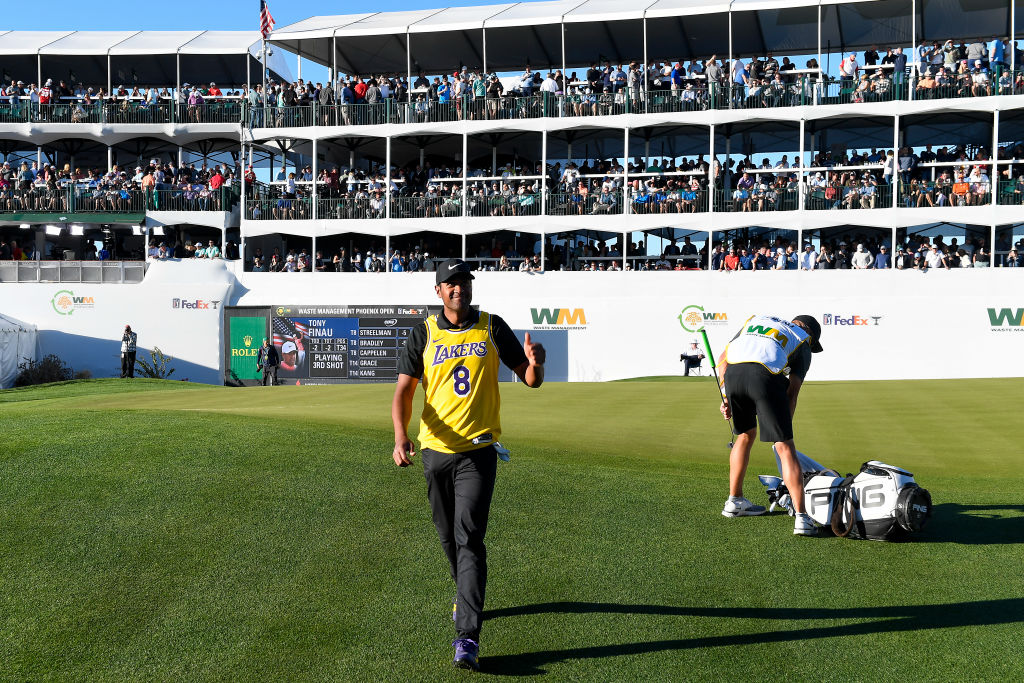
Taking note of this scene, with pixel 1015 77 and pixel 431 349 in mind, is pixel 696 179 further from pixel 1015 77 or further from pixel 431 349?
pixel 431 349

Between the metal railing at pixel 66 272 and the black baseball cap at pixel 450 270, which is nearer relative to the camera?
the black baseball cap at pixel 450 270

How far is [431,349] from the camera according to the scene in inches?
224

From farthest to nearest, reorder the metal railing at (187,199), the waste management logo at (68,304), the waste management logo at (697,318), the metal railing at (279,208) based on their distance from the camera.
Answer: the metal railing at (187,199) < the metal railing at (279,208) < the waste management logo at (68,304) < the waste management logo at (697,318)

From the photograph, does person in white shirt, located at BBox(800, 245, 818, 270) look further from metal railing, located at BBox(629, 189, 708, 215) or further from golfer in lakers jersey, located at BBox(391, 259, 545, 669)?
golfer in lakers jersey, located at BBox(391, 259, 545, 669)

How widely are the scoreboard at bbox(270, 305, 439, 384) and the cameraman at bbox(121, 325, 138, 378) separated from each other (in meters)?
5.46

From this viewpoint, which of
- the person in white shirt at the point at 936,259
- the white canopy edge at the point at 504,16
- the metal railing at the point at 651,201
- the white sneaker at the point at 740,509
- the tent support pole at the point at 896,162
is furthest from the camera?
the white canopy edge at the point at 504,16

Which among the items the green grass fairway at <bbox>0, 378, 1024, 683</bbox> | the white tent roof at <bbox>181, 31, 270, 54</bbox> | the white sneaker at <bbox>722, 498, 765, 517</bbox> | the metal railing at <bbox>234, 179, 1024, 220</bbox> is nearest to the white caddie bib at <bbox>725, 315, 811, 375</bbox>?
the white sneaker at <bbox>722, 498, 765, 517</bbox>

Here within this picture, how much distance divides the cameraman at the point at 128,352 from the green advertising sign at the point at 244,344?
3.50 m

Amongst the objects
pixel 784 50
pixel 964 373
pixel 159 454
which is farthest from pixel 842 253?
pixel 159 454

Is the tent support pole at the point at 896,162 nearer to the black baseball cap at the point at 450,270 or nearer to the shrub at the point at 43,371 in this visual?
the shrub at the point at 43,371

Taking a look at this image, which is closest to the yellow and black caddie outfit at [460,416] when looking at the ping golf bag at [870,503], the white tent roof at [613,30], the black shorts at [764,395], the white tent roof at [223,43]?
the black shorts at [764,395]

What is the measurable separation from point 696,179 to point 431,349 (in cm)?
3271

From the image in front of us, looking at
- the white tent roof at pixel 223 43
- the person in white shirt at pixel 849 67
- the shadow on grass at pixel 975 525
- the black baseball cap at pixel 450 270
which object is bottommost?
the shadow on grass at pixel 975 525

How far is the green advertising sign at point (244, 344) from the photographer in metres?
35.0
